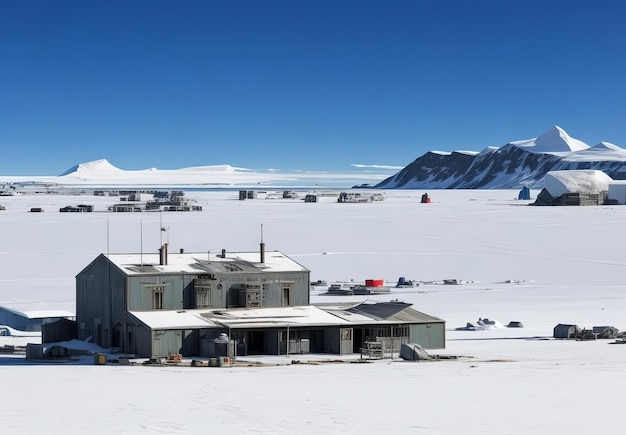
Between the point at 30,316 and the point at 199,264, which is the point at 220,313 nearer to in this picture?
the point at 199,264

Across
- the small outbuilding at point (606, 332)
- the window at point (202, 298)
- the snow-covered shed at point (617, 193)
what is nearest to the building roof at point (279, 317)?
the window at point (202, 298)

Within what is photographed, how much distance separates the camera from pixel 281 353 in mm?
30281

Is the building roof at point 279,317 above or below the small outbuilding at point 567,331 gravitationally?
above

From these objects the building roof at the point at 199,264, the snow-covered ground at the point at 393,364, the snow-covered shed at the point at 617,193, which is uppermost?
the snow-covered shed at the point at 617,193

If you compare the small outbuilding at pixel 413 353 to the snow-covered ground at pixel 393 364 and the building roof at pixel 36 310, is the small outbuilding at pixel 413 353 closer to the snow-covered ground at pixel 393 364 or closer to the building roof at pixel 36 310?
the snow-covered ground at pixel 393 364

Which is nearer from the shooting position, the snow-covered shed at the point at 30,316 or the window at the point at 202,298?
the window at the point at 202,298

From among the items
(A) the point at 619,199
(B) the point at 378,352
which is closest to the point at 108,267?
(B) the point at 378,352

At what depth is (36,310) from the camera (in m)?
38.4

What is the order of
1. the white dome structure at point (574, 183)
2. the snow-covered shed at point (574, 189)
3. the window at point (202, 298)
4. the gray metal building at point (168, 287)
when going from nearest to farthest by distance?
the gray metal building at point (168, 287), the window at point (202, 298), the snow-covered shed at point (574, 189), the white dome structure at point (574, 183)

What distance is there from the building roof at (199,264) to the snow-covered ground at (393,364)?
15.7 ft

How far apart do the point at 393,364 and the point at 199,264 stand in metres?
8.18

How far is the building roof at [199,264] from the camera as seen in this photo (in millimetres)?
32750

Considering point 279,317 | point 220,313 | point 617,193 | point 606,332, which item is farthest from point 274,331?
point 617,193

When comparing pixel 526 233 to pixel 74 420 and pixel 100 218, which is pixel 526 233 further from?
pixel 74 420
